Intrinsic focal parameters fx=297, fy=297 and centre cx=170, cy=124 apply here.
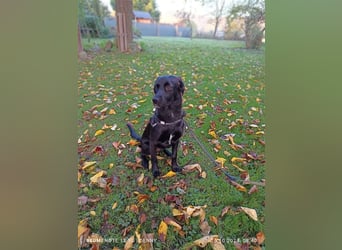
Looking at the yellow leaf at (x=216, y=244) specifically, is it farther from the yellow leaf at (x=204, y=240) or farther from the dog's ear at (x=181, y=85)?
the dog's ear at (x=181, y=85)

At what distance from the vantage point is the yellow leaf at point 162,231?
1310 millimetres

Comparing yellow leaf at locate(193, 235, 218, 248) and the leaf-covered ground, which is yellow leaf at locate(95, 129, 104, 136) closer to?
the leaf-covered ground

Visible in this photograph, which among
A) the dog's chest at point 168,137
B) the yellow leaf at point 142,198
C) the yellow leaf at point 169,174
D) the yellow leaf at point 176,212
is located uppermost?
the dog's chest at point 168,137

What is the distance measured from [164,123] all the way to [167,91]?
0.15 meters

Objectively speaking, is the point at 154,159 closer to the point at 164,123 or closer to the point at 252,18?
the point at 164,123

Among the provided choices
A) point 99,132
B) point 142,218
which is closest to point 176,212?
point 142,218

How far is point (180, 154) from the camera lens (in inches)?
55.0

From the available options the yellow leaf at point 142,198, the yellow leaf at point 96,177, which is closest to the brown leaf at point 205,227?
the yellow leaf at point 142,198

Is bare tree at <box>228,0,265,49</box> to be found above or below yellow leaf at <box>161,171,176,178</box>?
above

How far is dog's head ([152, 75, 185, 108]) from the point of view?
1.35 meters

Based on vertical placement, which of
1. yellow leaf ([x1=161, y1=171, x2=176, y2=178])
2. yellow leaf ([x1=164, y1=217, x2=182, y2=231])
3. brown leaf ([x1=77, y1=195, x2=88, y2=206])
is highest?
yellow leaf ([x1=161, y1=171, x2=176, y2=178])

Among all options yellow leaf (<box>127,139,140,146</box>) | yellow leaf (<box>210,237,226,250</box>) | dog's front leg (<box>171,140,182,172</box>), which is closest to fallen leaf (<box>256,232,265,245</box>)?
yellow leaf (<box>210,237,226,250</box>)

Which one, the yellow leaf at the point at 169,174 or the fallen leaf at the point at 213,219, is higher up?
the yellow leaf at the point at 169,174

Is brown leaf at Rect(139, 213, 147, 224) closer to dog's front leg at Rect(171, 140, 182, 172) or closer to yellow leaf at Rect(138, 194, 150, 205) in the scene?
yellow leaf at Rect(138, 194, 150, 205)
